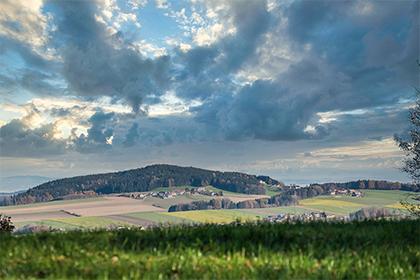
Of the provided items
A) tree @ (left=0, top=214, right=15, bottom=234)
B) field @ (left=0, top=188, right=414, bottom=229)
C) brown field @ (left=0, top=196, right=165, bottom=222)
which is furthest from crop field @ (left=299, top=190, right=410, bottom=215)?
tree @ (left=0, top=214, right=15, bottom=234)

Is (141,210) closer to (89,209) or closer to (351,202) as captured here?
(89,209)

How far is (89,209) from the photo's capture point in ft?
563

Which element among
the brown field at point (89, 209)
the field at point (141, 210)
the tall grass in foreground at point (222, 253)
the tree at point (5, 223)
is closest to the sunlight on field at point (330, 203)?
the field at point (141, 210)

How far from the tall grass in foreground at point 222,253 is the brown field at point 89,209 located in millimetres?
143318

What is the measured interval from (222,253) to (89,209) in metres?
165

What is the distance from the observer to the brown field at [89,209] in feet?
524

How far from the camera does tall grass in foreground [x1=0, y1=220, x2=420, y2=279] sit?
10.7 m

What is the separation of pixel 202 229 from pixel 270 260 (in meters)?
4.12

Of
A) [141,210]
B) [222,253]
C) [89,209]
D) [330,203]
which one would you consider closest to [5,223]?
[222,253]

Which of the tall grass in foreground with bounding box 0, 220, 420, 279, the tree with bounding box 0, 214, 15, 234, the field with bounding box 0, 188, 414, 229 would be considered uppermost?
the field with bounding box 0, 188, 414, 229

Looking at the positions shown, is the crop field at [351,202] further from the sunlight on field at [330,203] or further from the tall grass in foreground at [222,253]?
the tall grass in foreground at [222,253]

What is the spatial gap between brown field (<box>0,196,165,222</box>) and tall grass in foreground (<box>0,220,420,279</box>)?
470ft

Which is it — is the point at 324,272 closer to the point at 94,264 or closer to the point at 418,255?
the point at 418,255

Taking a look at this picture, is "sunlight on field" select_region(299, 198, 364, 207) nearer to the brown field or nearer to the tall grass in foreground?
the brown field
